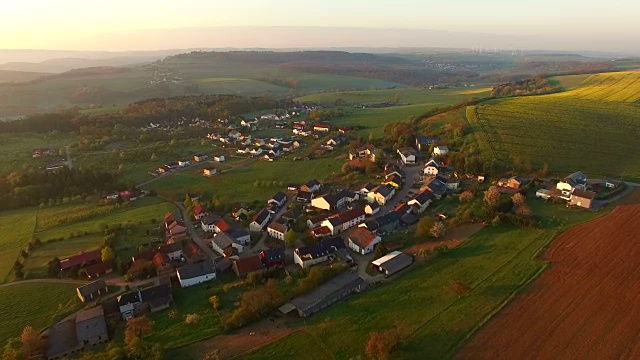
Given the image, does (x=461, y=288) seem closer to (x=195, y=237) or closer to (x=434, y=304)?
(x=434, y=304)

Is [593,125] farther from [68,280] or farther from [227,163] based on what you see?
[68,280]

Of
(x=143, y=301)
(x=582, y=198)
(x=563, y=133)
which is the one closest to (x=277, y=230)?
(x=143, y=301)

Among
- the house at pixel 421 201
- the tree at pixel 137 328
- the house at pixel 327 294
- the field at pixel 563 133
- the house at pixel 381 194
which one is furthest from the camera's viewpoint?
the field at pixel 563 133

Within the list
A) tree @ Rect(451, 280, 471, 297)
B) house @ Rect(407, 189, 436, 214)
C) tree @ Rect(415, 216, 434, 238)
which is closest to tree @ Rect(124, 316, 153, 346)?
tree @ Rect(451, 280, 471, 297)

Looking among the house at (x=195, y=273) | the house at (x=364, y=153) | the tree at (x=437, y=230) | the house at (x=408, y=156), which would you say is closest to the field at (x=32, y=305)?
the house at (x=195, y=273)

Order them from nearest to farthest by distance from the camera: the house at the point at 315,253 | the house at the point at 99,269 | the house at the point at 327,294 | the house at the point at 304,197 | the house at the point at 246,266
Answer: the house at the point at 327,294 → the house at the point at 246,266 → the house at the point at 315,253 → the house at the point at 99,269 → the house at the point at 304,197

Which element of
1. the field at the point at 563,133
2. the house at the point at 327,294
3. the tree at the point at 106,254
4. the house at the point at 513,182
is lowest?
the tree at the point at 106,254

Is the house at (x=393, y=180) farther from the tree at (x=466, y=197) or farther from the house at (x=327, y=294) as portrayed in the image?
the house at (x=327, y=294)
